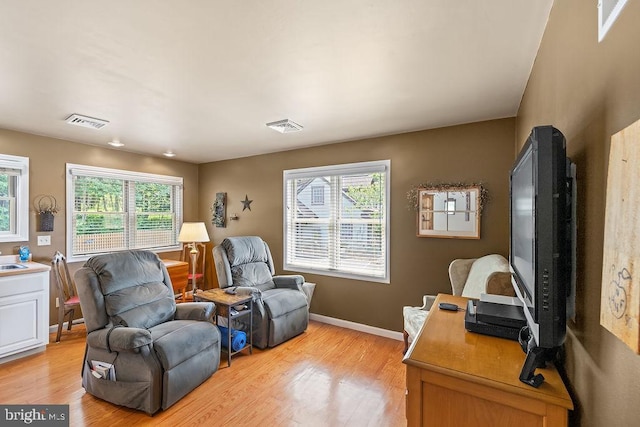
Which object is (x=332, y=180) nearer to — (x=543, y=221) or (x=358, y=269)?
(x=358, y=269)

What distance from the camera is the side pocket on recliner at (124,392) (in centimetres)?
212

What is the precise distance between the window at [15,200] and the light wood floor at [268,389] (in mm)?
1373

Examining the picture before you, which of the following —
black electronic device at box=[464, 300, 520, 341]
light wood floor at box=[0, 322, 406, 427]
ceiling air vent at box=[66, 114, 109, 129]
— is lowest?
light wood floor at box=[0, 322, 406, 427]

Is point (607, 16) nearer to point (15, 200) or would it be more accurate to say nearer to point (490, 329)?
point (490, 329)

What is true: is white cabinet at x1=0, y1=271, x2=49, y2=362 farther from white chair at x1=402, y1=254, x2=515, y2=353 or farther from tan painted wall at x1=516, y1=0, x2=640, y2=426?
tan painted wall at x1=516, y1=0, x2=640, y2=426

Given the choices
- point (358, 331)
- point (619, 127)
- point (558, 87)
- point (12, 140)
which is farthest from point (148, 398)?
point (12, 140)

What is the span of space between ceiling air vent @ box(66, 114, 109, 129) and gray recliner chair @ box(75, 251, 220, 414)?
144cm

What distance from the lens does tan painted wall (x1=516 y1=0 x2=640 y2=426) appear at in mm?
698

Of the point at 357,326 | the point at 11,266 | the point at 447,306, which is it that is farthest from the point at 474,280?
the point at 11,266

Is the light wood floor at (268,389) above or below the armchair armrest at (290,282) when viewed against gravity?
below

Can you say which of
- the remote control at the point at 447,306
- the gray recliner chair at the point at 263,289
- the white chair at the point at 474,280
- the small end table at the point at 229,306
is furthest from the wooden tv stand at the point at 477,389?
the gray recliner chair at the point at 263,289

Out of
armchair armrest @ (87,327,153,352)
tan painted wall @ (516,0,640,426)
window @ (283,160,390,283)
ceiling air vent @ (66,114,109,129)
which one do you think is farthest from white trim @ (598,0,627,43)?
ceiling air vent @ (66,114,109,129)

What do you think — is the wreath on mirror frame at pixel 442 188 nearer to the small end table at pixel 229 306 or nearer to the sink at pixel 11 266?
the small end table at pixel 229 306

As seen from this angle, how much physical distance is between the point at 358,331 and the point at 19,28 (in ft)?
12.7
